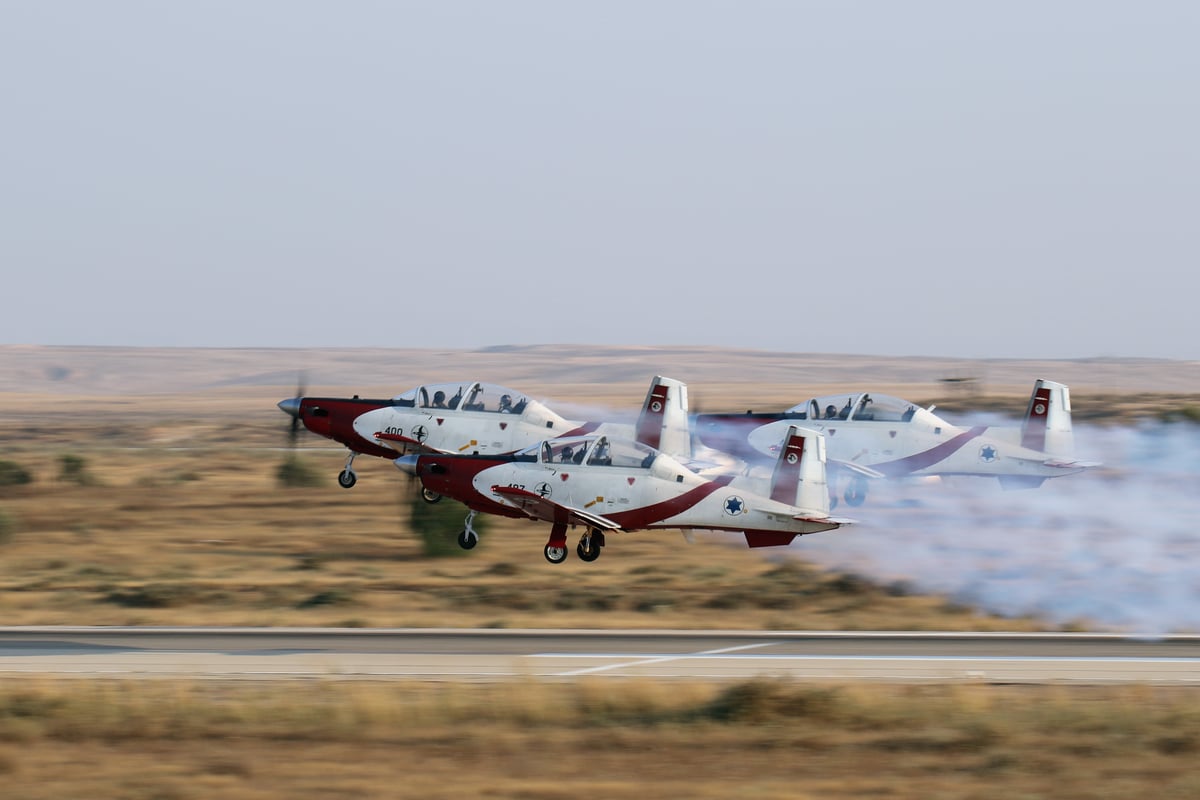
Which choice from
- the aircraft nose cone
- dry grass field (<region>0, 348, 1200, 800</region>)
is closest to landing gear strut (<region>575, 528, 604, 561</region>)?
dry grass field (<region>0, 348, 1200, 800</region>)

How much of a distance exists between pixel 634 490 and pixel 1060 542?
42.0ft

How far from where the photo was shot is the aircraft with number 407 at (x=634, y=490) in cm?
2867

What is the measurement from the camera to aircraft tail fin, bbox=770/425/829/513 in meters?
28.6

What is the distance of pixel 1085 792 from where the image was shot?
1476 centimetres

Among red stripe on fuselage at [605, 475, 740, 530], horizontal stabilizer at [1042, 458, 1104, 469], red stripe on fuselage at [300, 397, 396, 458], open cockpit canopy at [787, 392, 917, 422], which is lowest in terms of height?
red stripe on fuselage at [605, 475, 740, 530]

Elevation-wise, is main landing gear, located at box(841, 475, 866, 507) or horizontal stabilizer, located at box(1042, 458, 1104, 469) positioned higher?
horizontal stabilizer, located at box(1042, 458, 1104, 469)

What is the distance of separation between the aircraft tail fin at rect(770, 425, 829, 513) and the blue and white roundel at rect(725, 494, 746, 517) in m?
0.62

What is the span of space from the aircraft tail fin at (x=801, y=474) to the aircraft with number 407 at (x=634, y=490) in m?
0.02

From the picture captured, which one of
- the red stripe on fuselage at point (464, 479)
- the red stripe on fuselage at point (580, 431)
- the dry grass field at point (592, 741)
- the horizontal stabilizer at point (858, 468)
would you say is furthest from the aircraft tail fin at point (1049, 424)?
the dry grass field at point (592, 741)

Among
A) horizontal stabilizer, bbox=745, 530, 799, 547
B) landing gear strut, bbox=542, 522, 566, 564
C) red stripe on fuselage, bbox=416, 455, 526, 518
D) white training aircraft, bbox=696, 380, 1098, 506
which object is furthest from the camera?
white training aircraft, bbox=696, 380, 1098, 506

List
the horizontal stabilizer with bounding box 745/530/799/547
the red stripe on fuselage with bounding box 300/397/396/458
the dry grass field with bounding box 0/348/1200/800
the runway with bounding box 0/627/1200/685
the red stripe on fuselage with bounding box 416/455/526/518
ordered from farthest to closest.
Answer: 1. the red stripe on fuselage with bounding box 300/397/396/458
2. the red stripe on fuselage with bounding box 416/455/526/518
3. the horizontal stabilizer with bounding box 745/530/799/547
4. the runway with bounding box 0/627/1200/685
5. the dry grass field with bounding box 0/348/1200/800

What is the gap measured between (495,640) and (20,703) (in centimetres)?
880

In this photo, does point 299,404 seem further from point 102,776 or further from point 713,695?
point 102,776

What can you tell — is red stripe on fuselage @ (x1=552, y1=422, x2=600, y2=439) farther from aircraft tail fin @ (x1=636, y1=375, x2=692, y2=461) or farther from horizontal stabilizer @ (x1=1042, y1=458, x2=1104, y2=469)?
horizontal stabilizer @ (x1=1042, y1=458, x2=1104, y2=469)
